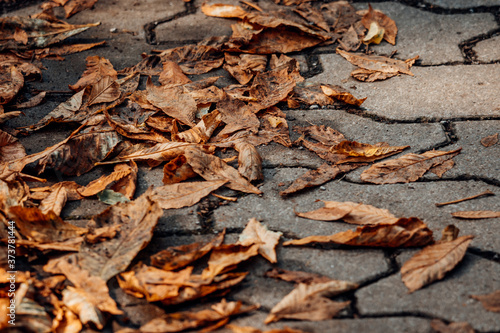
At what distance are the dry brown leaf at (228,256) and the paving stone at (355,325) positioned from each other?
0.15 metres

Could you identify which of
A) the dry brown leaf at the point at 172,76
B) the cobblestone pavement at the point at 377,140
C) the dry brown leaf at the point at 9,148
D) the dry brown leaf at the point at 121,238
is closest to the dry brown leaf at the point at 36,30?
the cobblestone pavement at the point at 377,140

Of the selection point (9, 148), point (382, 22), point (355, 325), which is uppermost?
point (382, 22)

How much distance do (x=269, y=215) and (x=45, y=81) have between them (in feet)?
4.31

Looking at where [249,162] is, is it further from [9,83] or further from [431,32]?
[431,32]

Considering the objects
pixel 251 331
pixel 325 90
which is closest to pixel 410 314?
pixel 251 331

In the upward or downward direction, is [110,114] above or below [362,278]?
above

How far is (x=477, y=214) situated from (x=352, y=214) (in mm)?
352

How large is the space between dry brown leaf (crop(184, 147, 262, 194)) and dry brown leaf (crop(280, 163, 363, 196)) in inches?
4.5

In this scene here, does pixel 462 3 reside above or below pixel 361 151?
above

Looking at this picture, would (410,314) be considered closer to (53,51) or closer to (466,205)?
(466,205)

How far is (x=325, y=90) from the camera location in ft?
6.48

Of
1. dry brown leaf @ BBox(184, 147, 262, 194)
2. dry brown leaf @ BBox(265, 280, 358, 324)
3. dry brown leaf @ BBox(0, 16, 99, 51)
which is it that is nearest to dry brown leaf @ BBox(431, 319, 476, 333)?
dry brown leaf @ BBox(265, 280, 358, 324)

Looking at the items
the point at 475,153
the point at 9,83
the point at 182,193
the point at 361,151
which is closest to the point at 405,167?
the point at 361,151

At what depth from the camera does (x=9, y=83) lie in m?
2.03
